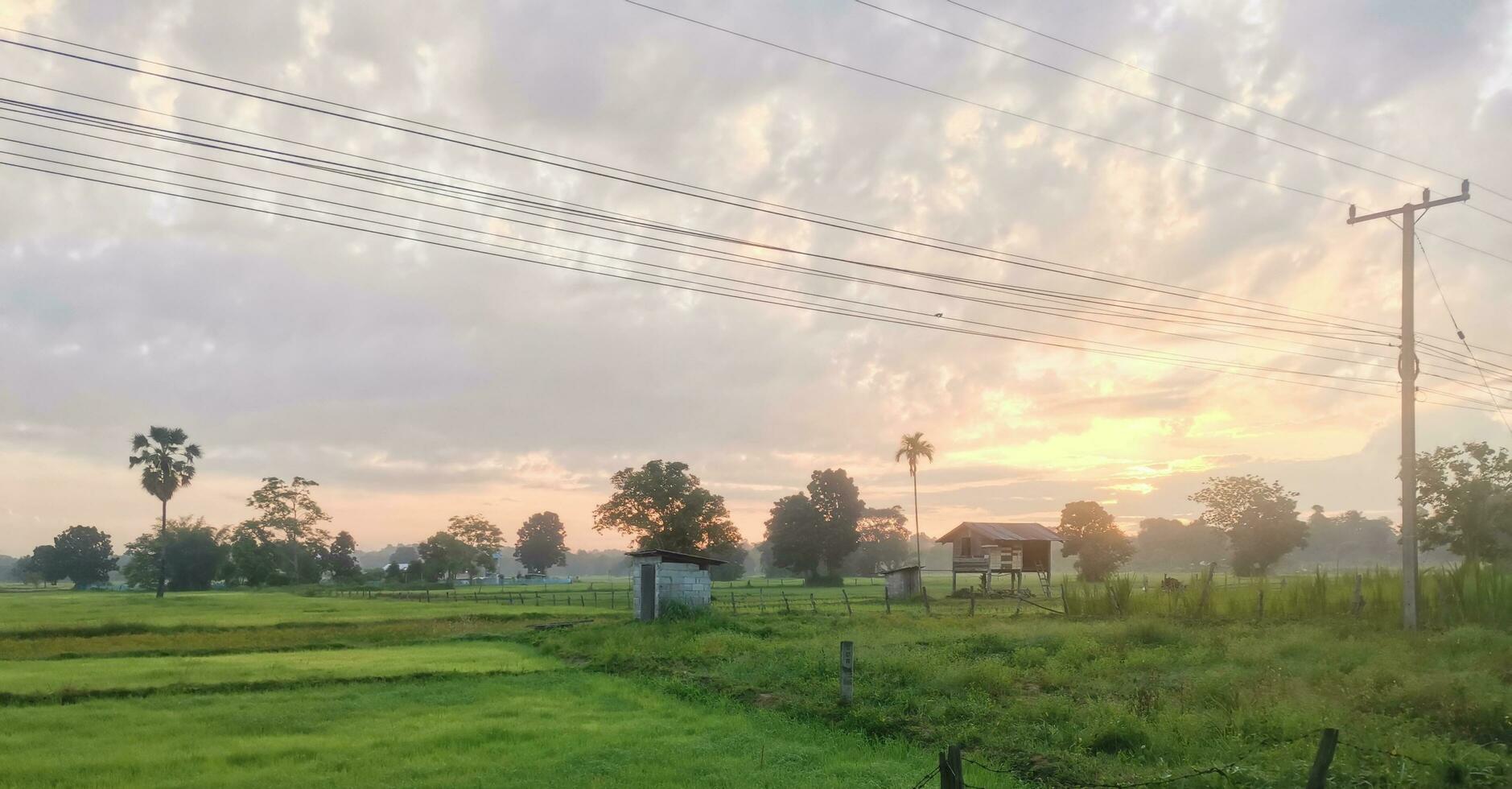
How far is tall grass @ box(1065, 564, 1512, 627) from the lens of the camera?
26391 millimetres

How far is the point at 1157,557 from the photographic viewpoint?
196m

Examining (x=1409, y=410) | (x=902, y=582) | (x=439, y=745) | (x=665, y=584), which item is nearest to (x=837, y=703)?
(x=439, y=745)

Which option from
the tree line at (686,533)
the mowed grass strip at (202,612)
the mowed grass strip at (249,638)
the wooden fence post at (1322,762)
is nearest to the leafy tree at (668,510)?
the tree line at (686,533)

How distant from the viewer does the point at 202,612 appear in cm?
5956

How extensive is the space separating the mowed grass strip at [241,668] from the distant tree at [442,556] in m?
97.0

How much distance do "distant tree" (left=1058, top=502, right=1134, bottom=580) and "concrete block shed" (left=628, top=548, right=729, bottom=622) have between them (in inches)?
2279

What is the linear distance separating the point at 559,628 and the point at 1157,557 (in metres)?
185

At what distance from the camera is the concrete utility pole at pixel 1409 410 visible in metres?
25.7

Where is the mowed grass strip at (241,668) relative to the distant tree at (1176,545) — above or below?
above

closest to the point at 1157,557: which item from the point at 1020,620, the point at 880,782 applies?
the point at 1020,620

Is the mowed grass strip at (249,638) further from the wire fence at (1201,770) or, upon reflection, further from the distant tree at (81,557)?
the distant tree at (81,557)

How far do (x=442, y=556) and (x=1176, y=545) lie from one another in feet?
489

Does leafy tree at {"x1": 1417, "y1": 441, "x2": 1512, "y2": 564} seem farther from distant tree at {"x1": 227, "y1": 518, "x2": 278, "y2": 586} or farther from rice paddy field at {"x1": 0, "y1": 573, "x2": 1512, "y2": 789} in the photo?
distant tree at {"x1": 227, "y1": 518, "x2": 278, "y2": 586}

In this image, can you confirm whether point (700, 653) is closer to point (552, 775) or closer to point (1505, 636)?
point (552, 775)
